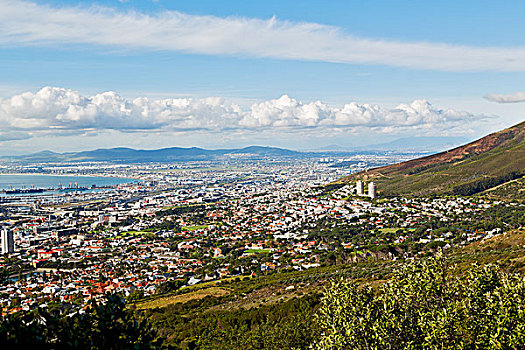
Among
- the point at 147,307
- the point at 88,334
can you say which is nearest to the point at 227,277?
the point at 147,307

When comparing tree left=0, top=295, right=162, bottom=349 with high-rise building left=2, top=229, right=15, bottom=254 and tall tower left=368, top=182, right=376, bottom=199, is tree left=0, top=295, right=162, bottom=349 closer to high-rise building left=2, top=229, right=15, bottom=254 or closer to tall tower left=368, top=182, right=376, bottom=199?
high-rise building left=2, top=229, right=15, bottom=254

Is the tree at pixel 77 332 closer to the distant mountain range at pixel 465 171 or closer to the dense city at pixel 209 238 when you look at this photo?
the dense city at pixel 209 238

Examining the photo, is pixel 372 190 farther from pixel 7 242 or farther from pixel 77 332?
pixel 77 332

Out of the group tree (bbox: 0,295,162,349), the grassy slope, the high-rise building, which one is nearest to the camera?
tree (bbox: 0,295,162,349)

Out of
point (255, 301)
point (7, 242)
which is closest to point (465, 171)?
point (255, 301)

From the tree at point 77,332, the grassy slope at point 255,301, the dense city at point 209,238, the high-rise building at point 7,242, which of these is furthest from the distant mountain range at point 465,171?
the tree at point 77,332

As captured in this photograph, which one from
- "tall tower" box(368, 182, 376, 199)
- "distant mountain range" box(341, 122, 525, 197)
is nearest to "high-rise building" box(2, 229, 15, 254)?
"tall tower" box(368, 182, 376, 199)
